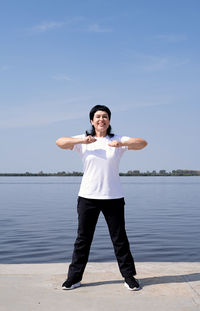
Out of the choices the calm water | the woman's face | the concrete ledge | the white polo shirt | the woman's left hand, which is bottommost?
the calm water

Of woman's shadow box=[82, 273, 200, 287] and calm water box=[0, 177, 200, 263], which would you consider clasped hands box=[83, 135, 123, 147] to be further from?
calm water box=[0, 177, 200, 263]

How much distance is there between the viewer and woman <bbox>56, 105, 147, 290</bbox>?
5.15 meters

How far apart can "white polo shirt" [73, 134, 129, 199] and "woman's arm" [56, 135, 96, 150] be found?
0.48ft

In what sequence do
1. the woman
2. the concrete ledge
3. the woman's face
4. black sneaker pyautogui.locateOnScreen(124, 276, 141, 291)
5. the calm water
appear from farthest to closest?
the calm water, the woman's face, the woman, black sneaker pyautogui.locateOnScreen(124, 276, 141, 291), the concrete ledge

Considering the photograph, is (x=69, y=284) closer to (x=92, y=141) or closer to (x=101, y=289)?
(x=101, y=289)

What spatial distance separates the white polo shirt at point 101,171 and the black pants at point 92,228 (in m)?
0.11

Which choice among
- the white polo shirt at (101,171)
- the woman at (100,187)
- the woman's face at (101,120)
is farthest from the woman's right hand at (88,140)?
the woman's face at (101,120)

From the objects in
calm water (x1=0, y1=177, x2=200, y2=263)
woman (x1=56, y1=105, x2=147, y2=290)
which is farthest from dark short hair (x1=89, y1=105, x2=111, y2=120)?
calm water (x1=0, y1=177, x2=200, y2=263)

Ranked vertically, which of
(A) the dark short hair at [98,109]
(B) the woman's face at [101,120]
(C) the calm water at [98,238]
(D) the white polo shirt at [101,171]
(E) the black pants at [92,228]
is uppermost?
(A) the dark short hair at [98,109]

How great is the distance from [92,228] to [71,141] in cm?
111

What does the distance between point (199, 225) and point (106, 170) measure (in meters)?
13.2

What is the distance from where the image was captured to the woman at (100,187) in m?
5.15

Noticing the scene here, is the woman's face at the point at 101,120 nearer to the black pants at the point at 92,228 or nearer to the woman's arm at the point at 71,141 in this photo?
the woman's arm at the point at 71,141

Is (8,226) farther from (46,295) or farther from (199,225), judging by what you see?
(46,295)
